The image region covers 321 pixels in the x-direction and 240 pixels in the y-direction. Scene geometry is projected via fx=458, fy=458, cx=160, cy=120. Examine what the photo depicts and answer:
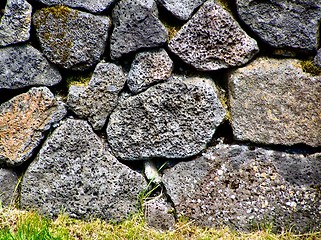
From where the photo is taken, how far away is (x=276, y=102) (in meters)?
2.50

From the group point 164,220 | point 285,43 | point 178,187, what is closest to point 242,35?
point 285,43

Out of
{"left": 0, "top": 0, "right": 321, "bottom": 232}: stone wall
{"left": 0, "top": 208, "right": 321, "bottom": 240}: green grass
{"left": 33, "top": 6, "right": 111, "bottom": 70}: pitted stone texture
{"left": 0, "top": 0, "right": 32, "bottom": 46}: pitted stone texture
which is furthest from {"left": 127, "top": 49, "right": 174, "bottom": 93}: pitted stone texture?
{"left": 0, "top": 208, "right": 321, "bottom": 240}: green grass

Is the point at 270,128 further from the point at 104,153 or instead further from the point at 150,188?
Answer: the point at 104,153

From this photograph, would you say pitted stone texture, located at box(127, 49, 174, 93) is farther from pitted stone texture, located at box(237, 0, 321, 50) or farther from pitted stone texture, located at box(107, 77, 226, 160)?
pitted stone texture, located at box(237, 0, 321, 50)

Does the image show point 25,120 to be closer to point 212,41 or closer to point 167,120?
point 167,120

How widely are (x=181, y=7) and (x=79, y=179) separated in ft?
3.63

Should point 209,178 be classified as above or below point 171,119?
below

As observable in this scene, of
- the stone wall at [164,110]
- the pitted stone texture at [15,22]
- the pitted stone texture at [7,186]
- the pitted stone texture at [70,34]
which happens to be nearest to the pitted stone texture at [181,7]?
the stone wall at [164,110]

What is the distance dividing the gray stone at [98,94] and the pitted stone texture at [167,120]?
0.07m

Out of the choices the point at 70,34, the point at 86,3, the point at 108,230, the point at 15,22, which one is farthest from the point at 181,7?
the point at 108,230

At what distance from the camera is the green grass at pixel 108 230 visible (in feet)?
8.22

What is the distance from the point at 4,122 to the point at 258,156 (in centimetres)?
143

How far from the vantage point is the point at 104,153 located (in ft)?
8.49

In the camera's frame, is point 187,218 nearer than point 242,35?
No
